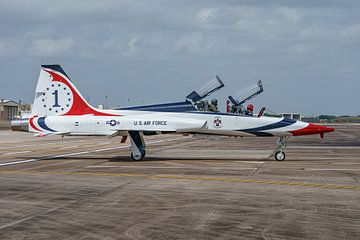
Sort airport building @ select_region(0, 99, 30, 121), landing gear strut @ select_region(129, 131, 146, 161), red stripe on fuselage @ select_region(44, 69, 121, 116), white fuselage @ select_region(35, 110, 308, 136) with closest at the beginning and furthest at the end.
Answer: white fuselage @ select_region(35, 110, 308, 136)
landing gear strut @ select_region(129, 131, 146, 161)
red stripe on fuselage @ select_region(44, 69, 121, 116)
airport building @ select_region(0, 99, 30, 121)

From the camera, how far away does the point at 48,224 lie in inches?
336

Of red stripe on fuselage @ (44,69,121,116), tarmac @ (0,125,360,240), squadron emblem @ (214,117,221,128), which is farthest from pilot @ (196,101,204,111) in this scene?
tarmac @ (0,125,360,240)

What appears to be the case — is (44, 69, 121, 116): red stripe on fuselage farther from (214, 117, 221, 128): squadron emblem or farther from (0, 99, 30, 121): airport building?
(0, 99, 30, 121): airport building

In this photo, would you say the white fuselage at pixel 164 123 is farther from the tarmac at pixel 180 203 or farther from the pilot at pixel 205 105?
the tarmac at pixel 180 203

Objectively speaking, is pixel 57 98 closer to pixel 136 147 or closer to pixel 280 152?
pixel 136 147

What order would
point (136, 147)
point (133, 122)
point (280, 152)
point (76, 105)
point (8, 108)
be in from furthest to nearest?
point (8, 108)
point (76, 105)
point (280, 152)
point (136, 147)
point (133, 122)

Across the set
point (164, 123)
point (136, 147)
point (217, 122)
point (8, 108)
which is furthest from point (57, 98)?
point (8, 108)

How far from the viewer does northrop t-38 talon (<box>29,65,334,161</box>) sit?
21469 mm

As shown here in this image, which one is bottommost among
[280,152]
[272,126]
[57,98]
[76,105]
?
[280,152]

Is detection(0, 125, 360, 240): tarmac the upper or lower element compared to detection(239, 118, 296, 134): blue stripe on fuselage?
lower

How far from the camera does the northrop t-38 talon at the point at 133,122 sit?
2147 cm

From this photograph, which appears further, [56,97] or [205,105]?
[56,97]

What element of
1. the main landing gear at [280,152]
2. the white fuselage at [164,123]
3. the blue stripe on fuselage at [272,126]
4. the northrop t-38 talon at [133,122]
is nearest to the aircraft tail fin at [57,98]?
the northrop t-38 talon at [133,122]

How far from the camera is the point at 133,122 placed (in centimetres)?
2138
